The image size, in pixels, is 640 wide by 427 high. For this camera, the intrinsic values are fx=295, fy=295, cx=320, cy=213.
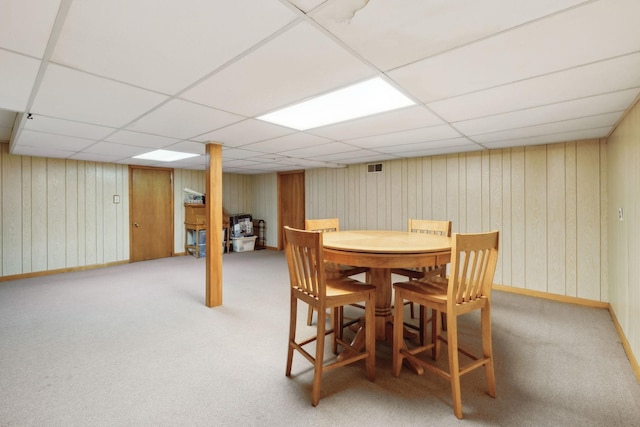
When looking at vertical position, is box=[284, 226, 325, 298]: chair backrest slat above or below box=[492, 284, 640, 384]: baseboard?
above

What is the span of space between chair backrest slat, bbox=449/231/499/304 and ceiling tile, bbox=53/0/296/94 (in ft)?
4.93

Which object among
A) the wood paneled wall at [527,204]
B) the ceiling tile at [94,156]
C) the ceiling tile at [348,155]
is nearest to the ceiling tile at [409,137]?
the ceiling tile at [348,155]

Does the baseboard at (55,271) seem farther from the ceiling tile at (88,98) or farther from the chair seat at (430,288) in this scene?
the chair seat at (430,288)

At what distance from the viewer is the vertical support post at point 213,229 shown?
356 cm

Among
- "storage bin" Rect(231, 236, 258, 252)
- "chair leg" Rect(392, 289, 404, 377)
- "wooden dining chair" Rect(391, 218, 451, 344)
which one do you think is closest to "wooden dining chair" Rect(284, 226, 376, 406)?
"chair leg" Rect(392, 289, 404, 377)

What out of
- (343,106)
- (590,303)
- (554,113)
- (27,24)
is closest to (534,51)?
(343,106)

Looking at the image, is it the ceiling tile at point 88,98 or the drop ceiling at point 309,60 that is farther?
the ceiling tile at point 88,98

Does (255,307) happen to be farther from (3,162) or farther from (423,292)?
(3,162)

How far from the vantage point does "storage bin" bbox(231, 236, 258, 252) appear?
741 centimetres

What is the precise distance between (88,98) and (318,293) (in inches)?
85.6

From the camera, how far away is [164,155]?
15.9 feet

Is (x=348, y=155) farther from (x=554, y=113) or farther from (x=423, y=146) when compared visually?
(x=554, y=113)

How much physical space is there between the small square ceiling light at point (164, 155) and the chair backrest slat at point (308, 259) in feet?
10.9

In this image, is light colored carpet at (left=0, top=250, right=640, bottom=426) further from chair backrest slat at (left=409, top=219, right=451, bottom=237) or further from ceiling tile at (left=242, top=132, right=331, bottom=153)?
ceiling tile at (left=242, top=132, right=331, bottom=153)
